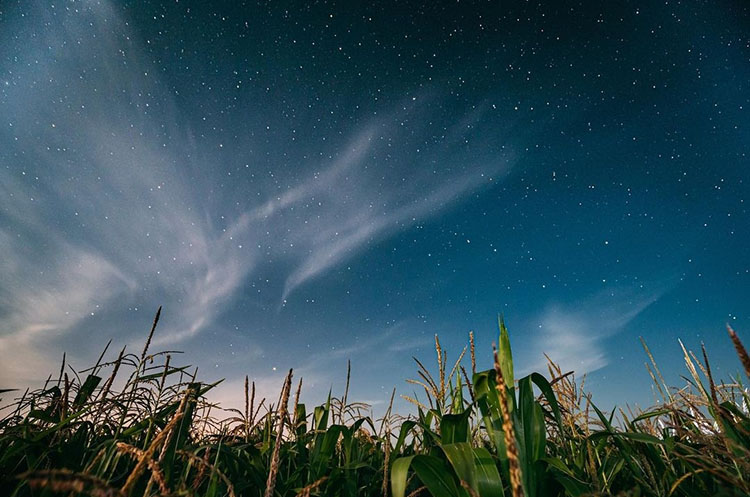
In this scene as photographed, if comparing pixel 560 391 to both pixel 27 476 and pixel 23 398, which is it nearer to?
pixel 27 476

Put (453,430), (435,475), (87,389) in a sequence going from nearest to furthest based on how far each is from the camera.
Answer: (435,475)
(453,430)
(87,389)

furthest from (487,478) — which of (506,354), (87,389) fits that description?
(87,389)

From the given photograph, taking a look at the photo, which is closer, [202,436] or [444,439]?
[444,439]

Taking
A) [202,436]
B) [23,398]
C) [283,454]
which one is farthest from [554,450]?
[23,398]

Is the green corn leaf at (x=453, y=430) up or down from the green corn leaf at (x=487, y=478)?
up

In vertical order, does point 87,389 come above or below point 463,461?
above

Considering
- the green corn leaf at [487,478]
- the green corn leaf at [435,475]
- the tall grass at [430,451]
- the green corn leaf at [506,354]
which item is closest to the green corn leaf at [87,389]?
the tall grass at [430,451]

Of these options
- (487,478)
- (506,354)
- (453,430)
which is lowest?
(487,478)

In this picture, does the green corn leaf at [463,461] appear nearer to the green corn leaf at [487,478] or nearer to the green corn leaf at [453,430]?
the green corn leaf at [487,478]

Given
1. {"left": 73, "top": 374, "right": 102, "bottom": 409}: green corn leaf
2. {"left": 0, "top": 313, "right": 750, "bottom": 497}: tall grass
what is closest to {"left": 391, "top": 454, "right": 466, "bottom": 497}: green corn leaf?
{"left": 0, "top": 313, "right": 750, "bottom": 497}: tall grass

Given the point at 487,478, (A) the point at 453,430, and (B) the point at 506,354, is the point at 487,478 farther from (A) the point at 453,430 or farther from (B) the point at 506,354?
(B) the point at 506,354

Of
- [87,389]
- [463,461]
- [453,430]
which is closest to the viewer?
[463,461]

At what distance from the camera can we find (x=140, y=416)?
8.04 ft

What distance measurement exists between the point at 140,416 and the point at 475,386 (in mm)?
2133
